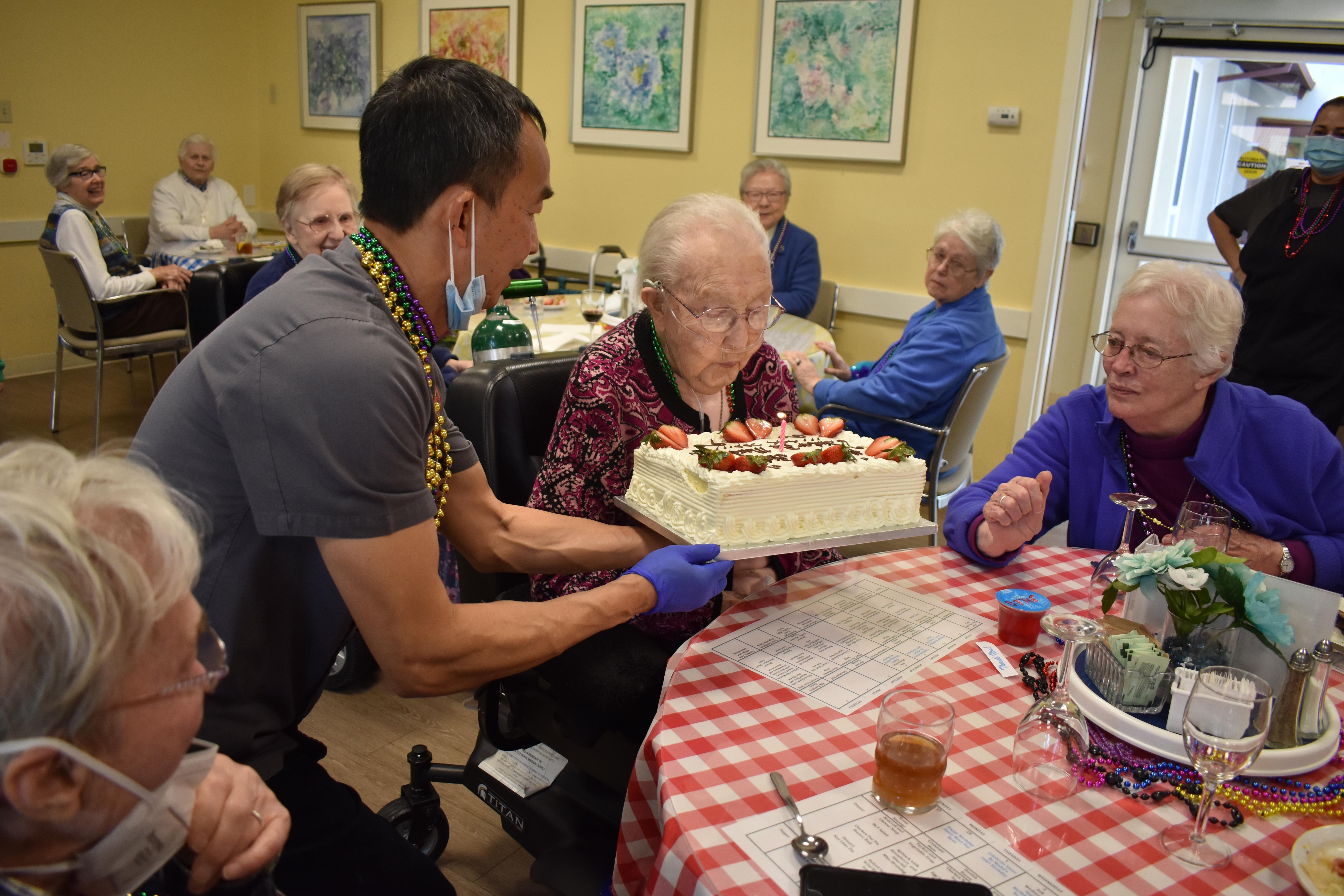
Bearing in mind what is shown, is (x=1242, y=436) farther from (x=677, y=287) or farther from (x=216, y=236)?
(x=216, y=236)

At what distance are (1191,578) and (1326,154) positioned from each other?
3098 mm

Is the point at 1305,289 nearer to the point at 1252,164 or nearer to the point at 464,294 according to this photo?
the point at 1252,164

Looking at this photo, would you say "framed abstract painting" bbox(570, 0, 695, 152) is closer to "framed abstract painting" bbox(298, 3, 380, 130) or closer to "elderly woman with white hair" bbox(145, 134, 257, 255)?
"framed abstract painting" bbox(298, 3, 380, 130)

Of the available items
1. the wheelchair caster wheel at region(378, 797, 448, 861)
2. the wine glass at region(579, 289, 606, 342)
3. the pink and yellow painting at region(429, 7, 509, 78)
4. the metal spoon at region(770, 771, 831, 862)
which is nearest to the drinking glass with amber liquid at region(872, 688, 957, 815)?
the metal spoon at region(770, 771, 831, 862)

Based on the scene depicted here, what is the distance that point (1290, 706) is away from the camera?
1.18 m

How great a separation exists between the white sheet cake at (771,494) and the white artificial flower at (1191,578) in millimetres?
577

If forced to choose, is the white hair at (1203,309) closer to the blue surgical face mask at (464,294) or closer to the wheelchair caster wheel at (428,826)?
the blue surgical face mask at (464,294)

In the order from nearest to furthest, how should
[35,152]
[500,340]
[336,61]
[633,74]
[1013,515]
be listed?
[1013,515]
[500,340]
[633,74]
[35,152]
[336,61]

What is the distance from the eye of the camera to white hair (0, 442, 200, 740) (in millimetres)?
646

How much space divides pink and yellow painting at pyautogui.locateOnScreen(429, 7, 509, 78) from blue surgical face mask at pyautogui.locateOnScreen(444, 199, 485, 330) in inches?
218

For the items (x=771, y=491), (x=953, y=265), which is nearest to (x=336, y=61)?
(x=953, y=265)

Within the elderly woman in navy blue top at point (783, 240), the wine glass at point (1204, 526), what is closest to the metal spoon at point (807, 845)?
the wine glass at point (1204, 526)

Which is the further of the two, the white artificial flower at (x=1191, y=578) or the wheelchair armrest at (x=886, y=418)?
the wheelchair armrest at (x=886, y=418)

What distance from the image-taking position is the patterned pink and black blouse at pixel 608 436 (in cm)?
181
